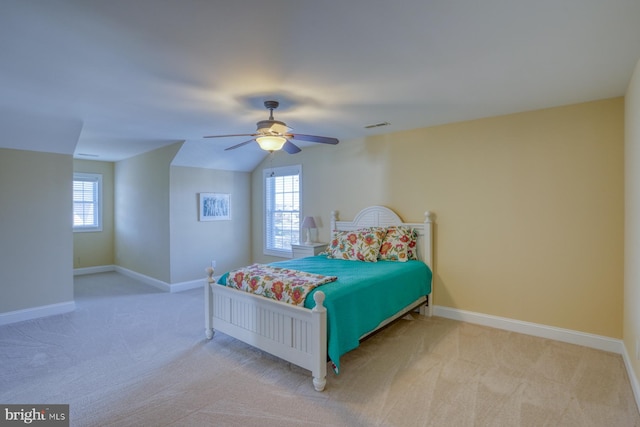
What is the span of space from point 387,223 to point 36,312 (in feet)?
15.2

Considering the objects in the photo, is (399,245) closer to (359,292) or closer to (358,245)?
(358,245)

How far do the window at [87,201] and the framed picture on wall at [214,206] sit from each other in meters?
2.86

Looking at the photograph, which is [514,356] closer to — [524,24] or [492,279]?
[492,279]

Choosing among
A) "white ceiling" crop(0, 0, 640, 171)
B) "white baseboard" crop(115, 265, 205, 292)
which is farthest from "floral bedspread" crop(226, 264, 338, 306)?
"white baseboard" crop(115, 265, 205, 292)

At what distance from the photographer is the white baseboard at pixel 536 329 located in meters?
3.11

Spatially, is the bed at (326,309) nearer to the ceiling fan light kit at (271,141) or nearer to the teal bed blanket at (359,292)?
the teal bed blanket at (359,292)

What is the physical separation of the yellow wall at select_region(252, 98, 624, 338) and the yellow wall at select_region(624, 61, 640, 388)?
220 mm

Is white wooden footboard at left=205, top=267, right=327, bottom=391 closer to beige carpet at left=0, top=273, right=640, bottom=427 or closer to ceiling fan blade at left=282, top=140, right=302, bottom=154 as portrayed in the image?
beige carpet at left=0, top=273, right=640, bottom=427

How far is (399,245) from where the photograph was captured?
4078mm

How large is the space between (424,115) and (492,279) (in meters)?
2.00

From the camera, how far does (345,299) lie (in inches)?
106

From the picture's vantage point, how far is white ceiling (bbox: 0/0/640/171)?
5.70ft

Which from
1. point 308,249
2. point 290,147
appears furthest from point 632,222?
point 308,249

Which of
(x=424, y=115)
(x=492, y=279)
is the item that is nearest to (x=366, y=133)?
(x=424, y=115)
